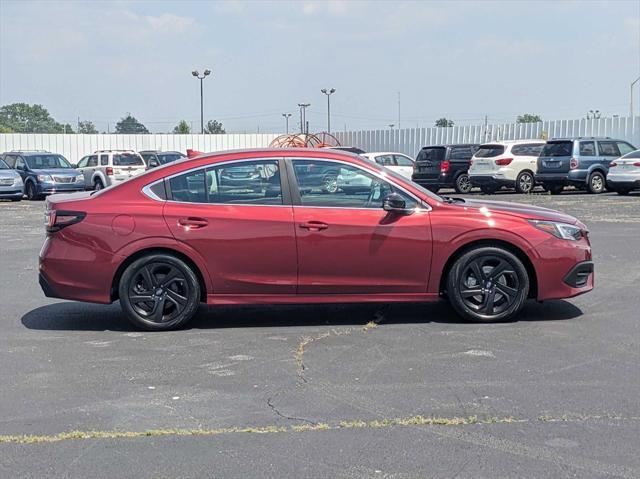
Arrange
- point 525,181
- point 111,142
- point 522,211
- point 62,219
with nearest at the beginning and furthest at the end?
point 62,219, point 522,211, point 525,181, point 111,142

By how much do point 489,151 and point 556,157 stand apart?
2125 millimetres

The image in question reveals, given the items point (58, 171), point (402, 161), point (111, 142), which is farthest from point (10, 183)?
point (111, 142)

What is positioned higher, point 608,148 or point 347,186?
point 608,148

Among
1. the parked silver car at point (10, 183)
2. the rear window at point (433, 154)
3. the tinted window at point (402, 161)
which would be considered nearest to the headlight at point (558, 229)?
the rear window at point (433, 154)

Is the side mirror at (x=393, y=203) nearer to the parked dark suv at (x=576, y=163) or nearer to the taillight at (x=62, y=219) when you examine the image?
the taillight at (x=62, y=219)

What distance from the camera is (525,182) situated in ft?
94.4

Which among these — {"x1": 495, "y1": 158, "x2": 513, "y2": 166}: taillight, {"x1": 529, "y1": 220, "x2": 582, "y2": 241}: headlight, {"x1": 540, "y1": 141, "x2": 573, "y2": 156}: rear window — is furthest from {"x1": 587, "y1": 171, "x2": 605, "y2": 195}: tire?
{"x1": 529, "y1": 220, "x2": 582, "y2": 241}: headlight

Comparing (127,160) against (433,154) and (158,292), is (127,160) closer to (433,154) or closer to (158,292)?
(433,154)

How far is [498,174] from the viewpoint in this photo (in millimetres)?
28188

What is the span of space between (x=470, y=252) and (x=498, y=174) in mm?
20728

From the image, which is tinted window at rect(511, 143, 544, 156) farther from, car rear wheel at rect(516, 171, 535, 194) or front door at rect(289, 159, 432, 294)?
front door at rect(289, 159, 432, 294)

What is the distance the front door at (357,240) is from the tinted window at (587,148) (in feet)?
70.1

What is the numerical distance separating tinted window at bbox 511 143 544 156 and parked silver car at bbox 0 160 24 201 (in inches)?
619

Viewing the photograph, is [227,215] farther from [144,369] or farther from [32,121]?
[32,121]
